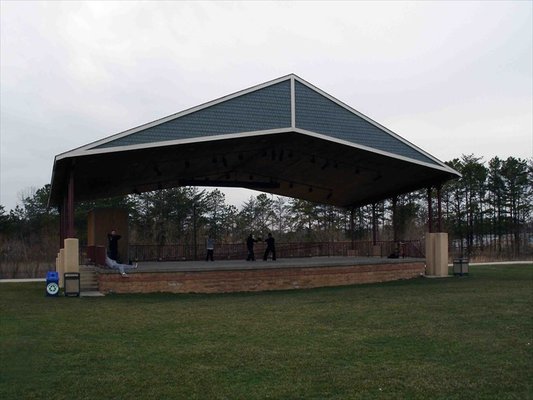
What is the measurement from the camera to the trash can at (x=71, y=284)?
18328 millimetres

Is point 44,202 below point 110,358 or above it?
above

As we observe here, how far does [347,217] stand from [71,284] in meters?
44.6

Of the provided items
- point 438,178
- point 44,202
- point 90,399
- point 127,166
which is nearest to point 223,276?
point 127,166

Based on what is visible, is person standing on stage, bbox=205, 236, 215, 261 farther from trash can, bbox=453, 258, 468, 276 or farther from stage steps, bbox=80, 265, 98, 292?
trash can, bbox=453, 258, 468, 276

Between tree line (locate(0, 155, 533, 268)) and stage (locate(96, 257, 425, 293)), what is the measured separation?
30130 mm

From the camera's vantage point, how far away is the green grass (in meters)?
6.77

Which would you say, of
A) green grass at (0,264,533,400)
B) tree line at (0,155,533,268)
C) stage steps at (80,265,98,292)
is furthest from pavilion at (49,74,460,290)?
tree line at (0,155,533,268)

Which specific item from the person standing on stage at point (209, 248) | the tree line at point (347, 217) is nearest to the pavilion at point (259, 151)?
the person standing on stage at point (209, 248)

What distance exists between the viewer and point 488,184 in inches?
2375

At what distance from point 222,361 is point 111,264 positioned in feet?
40.0

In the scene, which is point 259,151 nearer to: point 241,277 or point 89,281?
point 241,277

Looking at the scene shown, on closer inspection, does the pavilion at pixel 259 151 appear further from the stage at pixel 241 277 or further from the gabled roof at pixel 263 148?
the stage at pixel 241 277

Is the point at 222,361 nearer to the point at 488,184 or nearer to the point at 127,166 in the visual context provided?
the point at 127,166

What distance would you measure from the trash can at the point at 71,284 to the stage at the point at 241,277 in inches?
37.6
